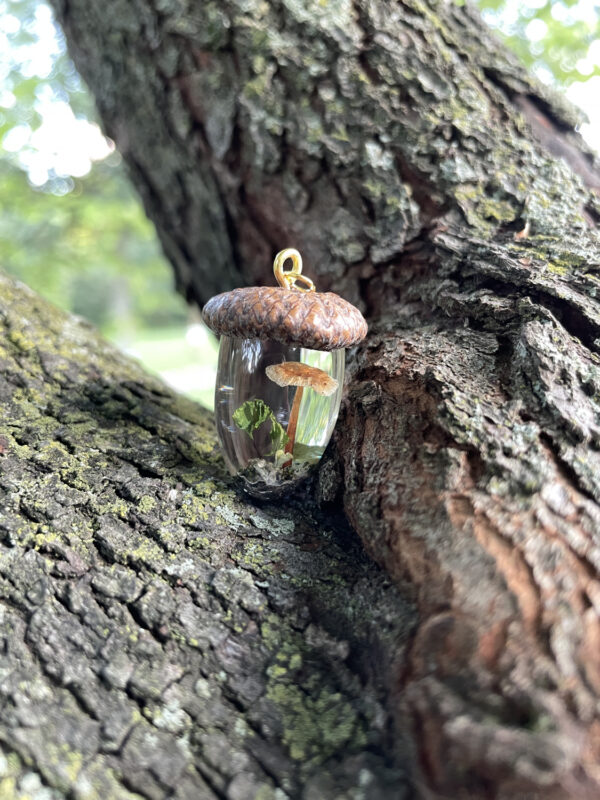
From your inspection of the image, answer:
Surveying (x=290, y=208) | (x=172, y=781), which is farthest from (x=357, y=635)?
(x=290, y=208)

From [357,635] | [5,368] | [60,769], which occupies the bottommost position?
[5,368]

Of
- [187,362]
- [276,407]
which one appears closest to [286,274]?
[276,407]

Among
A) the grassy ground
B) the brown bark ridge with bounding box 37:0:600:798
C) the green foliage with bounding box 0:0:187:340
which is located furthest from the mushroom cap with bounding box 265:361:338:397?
the grassy ground

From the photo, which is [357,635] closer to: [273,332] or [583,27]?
[273,332]

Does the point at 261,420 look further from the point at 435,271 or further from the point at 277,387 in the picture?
the point at 435,271

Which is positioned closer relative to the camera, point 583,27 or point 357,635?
point 357,635

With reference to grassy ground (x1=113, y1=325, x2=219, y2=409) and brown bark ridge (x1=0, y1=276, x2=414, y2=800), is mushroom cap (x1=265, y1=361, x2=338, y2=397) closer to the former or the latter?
brown bark ridge (x1=0, y1=276, x2=414, y2=800)
